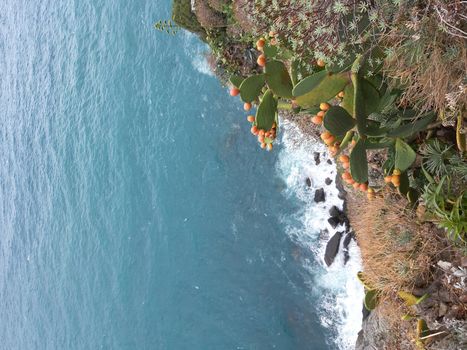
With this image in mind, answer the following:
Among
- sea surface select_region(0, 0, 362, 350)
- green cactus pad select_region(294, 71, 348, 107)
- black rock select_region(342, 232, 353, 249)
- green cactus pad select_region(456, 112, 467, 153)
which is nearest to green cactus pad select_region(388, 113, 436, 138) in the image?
green cactus pad select_region(456, 112, 467, 153)

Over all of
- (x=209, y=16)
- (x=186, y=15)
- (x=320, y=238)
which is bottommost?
(x=320, y=238)

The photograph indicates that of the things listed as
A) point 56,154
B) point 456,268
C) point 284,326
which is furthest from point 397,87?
point 56,154

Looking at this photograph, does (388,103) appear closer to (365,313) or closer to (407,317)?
(407,317)

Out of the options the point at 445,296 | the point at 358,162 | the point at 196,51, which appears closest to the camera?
the point at 358,162

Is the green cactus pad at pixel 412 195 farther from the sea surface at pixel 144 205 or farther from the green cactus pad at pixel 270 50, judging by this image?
the sea surface at pixel 144 205

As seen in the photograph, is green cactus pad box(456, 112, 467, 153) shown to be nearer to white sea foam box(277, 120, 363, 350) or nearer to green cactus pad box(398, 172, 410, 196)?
green cactus pad box(398, 172, 410, 196)

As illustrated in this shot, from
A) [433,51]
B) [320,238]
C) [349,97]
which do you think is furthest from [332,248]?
[433,51]
